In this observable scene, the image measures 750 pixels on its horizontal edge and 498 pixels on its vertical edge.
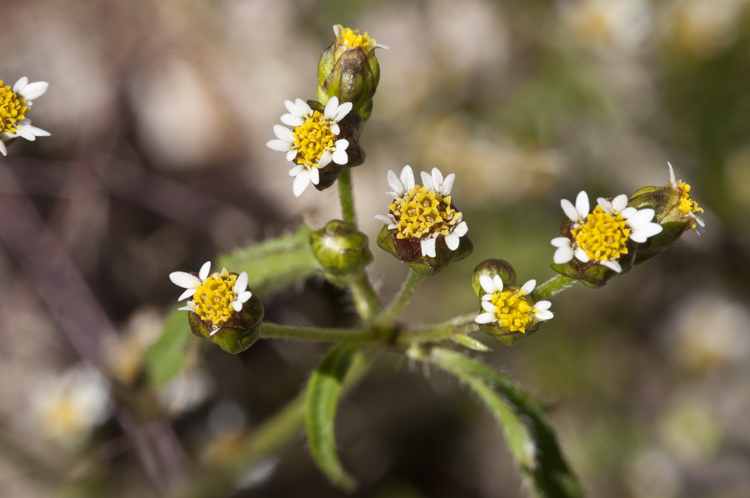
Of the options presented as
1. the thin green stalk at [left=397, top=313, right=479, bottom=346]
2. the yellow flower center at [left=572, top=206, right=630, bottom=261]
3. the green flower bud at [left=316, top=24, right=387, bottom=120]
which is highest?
the green flower bud at [left=316, top=24, right=387, bottom=120]

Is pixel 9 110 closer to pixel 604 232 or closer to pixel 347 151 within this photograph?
pixel 347 151

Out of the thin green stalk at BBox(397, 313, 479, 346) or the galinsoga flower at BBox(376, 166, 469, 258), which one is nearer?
the galinsoga flower at BBox(376, 166, 469, 258)

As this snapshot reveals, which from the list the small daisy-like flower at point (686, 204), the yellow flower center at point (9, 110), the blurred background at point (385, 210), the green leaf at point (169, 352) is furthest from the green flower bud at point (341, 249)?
the blurred background at point (385, 210)

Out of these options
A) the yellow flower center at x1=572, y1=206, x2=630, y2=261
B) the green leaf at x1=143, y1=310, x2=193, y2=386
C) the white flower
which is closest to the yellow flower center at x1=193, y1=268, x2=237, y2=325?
the green leaf at x1=143, y1=310, x2=193, y2=386

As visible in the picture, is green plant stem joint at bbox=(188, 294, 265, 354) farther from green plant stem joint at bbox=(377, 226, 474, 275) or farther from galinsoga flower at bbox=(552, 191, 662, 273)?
galinsoga flower at bbox=(552, 191, 662, 273)

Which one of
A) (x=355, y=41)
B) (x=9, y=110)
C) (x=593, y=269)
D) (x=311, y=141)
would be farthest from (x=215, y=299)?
(x=593, y=269)

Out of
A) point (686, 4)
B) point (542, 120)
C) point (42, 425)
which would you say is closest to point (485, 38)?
point (542, 120)

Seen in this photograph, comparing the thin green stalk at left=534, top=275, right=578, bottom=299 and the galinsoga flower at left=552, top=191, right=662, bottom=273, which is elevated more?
the galinsoga flower at left=552, top=191, right=662, bottom=273
